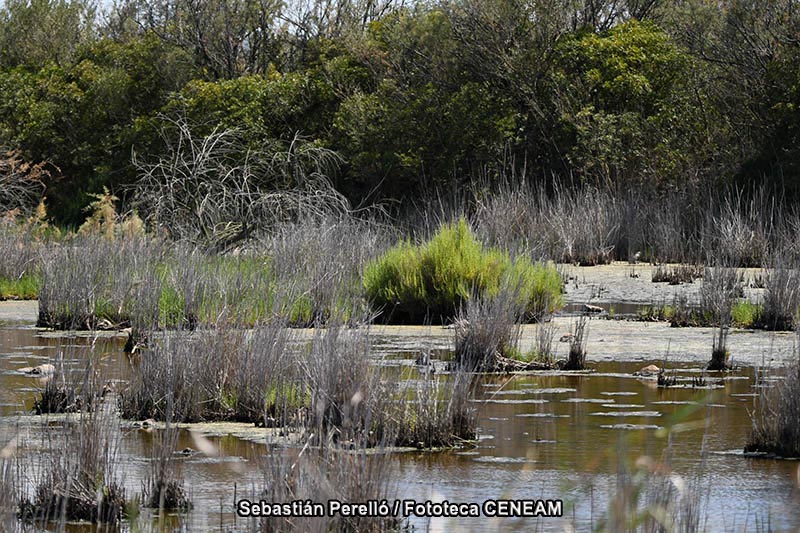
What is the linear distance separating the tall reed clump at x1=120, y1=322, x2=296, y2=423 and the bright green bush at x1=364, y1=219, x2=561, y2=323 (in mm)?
5782

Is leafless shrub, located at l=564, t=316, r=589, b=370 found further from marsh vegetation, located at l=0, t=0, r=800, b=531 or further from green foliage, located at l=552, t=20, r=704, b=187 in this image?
green foliage, located at l=552, t=20, r=704, b=187

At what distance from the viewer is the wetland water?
6598 mm

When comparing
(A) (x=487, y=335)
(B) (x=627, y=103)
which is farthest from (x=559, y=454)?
(B) (x=627, y=103)

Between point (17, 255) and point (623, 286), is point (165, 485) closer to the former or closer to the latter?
point (623, 286)

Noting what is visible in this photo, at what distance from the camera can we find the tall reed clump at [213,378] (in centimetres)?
892

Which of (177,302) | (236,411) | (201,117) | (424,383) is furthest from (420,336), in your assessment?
(201,117)

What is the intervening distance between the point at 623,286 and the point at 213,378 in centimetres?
1162

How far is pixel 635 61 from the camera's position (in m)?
29.9

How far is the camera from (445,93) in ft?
104

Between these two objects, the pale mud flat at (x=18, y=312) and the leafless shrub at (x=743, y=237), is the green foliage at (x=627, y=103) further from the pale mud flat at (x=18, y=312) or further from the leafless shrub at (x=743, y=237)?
the pale mud flat at (x=18, y=312)

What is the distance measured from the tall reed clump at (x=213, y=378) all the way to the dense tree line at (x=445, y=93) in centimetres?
1509

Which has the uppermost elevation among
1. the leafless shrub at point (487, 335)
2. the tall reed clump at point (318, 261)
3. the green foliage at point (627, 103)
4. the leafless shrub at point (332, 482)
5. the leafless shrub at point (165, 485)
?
the green foliage at point (627, 103)

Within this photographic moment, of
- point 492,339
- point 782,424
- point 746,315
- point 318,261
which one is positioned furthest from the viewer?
point 318,261

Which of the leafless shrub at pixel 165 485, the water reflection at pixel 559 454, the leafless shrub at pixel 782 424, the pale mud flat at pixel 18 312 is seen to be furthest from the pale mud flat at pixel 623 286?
the leafless shrub at pixel 165 485
